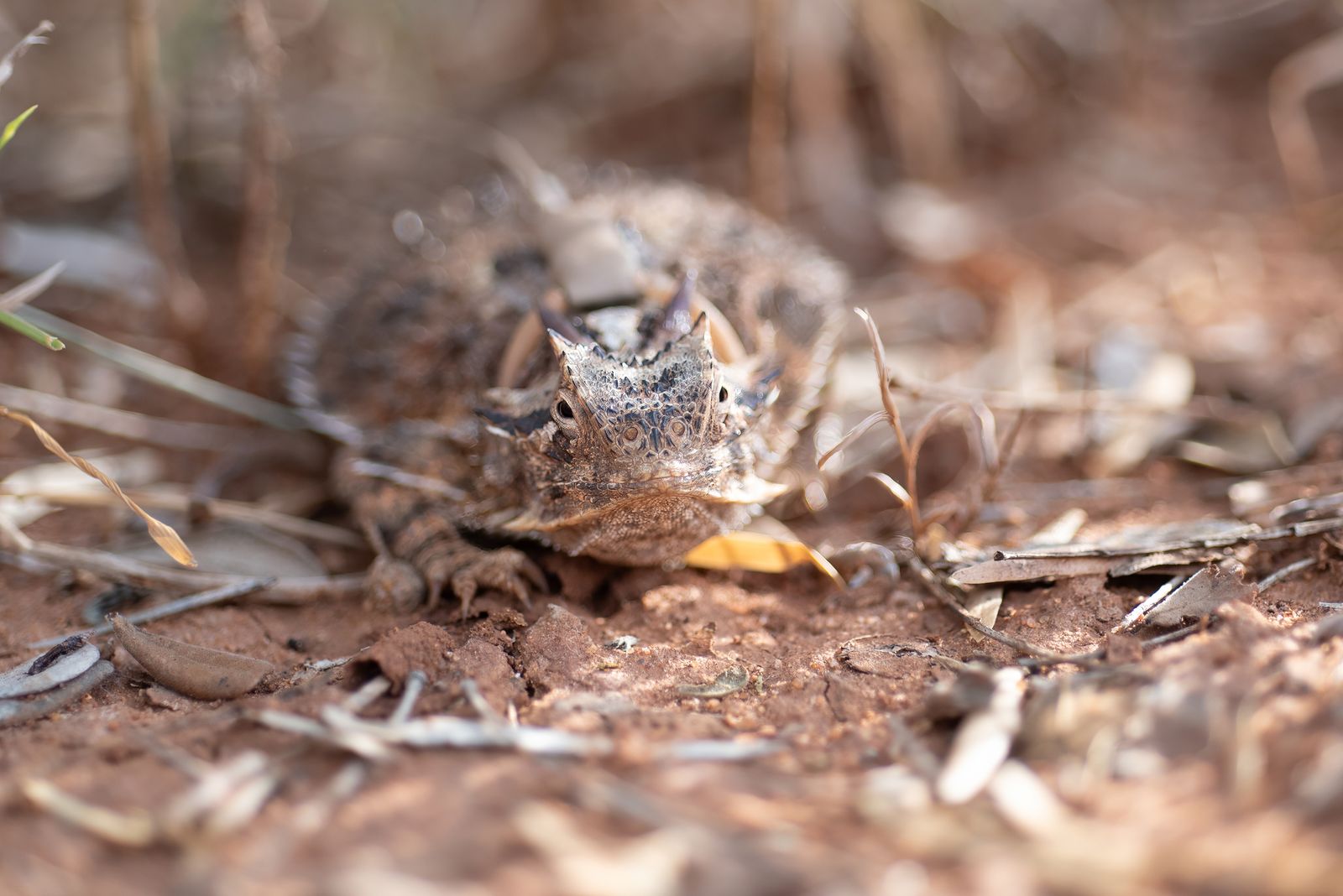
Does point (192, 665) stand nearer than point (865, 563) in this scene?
Yes

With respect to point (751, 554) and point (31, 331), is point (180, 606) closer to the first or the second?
point (31, 331)

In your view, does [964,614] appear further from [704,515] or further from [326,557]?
[326,557]

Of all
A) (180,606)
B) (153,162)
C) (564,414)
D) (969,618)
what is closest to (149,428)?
(153,162)

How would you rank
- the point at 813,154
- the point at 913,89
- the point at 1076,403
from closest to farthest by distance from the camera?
the point at 1076,403 → the point at 913,89 → the point at 813,154

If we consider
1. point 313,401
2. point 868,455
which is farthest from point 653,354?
point 313,401

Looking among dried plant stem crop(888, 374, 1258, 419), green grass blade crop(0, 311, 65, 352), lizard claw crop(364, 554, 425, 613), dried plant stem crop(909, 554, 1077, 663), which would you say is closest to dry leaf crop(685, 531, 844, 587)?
dried plant stem crop(909, 554, 1077, 663)

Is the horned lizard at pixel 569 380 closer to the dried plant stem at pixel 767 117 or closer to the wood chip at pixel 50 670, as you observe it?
the dried plant stem at pixel 767 117

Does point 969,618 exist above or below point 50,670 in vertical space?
below

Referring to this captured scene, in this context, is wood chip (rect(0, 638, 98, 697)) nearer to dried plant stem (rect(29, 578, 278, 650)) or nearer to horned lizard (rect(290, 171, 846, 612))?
dried plant stem (rect(29, 578, 278, 650))
